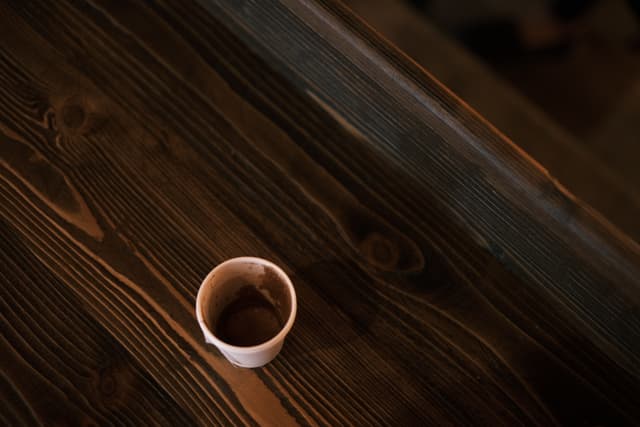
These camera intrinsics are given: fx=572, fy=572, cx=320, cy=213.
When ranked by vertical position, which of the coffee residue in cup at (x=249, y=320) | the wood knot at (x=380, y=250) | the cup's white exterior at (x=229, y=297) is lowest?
the coffee residue in cup at (x=249, y=320)

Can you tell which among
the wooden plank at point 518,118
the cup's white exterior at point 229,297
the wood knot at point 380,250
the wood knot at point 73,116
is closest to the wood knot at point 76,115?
the wood knot at point 73,116

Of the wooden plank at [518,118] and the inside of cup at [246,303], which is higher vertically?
the wooden plank at [518,118]

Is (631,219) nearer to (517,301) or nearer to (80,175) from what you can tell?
(517,301)

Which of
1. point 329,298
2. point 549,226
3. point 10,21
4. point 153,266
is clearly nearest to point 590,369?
point 549,226

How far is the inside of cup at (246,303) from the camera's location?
0.84m

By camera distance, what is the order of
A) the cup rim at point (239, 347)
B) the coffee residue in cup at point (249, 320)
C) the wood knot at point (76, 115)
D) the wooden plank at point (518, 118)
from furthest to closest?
1. the wooden plank at point (518, 118)
2. the wood knot at point (76, 115)
3. the coffee residue in cup at point (249, 320)
4. the cup rim at point (239, 347)

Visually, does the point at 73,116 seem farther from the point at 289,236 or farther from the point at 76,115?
the point at 289,236

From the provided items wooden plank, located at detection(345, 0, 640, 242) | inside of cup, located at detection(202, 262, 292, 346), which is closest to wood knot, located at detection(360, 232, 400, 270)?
inside of cup, located at detection(202, 262, 292, 346)

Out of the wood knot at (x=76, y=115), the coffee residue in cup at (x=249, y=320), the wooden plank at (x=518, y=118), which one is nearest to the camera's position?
the coffee residue in cup at (x=249, y=320)

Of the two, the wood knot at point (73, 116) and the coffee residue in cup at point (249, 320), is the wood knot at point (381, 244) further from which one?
the wood knot at point (73, 116)

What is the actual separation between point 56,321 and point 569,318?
83 cm

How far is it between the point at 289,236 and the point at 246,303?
14 cm

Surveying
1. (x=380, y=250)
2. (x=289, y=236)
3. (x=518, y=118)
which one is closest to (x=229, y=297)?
(x=289, y=236)

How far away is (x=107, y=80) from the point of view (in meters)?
1.07
